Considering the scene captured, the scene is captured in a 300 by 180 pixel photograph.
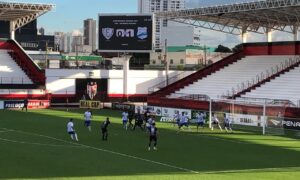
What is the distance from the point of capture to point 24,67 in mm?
71875

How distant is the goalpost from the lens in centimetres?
4219

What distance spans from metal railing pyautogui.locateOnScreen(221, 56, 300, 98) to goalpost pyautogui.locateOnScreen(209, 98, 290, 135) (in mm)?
8595

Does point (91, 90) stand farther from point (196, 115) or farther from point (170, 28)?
point (170, 28)

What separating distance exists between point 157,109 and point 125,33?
12.9 metres

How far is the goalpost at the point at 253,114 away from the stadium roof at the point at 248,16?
931 cm

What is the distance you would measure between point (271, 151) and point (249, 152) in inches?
59.7

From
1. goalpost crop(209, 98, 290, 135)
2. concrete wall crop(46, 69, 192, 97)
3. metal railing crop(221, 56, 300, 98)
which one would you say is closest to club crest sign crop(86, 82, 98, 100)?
concrete wall crop(46, 69, 192, 97)

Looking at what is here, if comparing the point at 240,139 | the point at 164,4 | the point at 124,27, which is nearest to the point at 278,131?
the point at 240,139

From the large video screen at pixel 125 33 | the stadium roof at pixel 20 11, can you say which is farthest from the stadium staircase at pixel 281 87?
the stadium roof at pixel 20 11

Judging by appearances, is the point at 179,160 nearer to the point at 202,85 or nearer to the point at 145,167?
the point at 145,167

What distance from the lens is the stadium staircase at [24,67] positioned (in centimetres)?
6881

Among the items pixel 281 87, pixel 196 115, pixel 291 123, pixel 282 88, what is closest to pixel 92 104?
pixel 196 115

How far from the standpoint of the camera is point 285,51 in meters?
62.3

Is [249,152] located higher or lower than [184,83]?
lower
